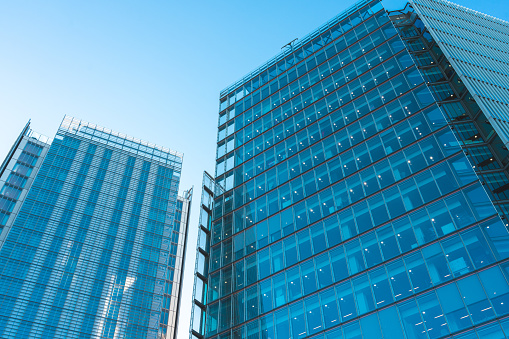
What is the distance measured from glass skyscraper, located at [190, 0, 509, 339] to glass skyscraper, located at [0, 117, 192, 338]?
1438 inches

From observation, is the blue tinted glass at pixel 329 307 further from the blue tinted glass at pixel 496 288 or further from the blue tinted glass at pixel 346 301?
the blue tinted glass at pixel 496 288

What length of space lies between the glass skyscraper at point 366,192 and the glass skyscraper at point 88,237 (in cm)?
3654

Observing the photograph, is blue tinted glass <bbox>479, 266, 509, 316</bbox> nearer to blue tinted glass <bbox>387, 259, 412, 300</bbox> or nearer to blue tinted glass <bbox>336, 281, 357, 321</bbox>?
blue tinted glass <bbox>387, 259, 412, 300</bbox>

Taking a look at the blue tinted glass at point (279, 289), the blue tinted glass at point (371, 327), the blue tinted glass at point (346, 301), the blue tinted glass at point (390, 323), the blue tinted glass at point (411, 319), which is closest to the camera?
the blue tinted glass at point (411, 319)

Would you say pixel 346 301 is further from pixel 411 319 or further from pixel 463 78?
pixel 463 78

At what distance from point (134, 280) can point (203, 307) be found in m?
43.5

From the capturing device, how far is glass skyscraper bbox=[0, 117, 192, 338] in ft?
253

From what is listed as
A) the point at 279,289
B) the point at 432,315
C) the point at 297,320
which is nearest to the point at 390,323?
the point at 432,315

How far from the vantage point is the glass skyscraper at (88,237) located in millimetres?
77125

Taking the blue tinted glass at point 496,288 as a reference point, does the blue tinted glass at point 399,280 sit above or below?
above

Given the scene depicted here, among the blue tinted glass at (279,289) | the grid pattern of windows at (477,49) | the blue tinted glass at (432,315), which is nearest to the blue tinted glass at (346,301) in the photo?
the blue tinted glass at (432,315)

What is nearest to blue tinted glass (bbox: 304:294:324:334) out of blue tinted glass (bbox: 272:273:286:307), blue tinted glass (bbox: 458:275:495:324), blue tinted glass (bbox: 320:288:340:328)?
blue tinted glass (bbox: 320:288:340:328)

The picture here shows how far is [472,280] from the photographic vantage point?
32.7m

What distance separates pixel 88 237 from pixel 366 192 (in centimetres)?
6055
